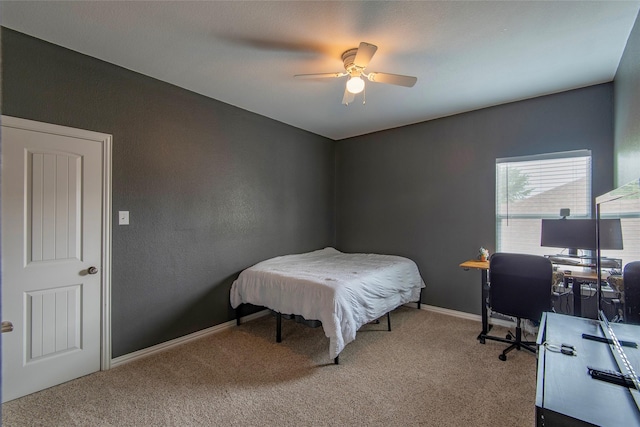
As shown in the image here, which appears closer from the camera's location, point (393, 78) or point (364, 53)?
point (364, 53)

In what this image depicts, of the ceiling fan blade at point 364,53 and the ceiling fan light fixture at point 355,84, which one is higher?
the ceiling fan blade at point 364,53

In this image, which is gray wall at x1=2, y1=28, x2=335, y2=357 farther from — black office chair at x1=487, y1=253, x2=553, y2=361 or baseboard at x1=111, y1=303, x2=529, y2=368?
black office chair at x1=487, y1=253, x2=553, y2=361

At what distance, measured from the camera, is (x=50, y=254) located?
8.32ft

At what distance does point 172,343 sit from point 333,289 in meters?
1.68

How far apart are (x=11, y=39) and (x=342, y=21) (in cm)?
236

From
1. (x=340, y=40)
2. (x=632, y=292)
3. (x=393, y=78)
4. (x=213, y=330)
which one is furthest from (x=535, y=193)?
(x=213, y=330)

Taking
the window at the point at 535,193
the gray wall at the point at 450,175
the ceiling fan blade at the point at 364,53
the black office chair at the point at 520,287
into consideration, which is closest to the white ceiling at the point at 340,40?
the ceiling fan blade at the point at 364,53

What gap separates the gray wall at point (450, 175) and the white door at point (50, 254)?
3.37m

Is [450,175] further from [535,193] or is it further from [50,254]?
[50,254]

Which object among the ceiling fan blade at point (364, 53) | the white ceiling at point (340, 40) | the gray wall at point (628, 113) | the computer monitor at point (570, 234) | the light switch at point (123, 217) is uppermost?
the white ceiling at point (340, 40)

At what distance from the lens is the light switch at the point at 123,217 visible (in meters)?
2.89

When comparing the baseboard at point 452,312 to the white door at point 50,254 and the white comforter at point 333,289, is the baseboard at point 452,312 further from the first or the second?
the white door at point 50,254

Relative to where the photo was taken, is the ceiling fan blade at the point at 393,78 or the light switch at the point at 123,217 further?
the light switch at the point at 123,217

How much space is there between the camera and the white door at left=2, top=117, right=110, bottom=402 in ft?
7.78
